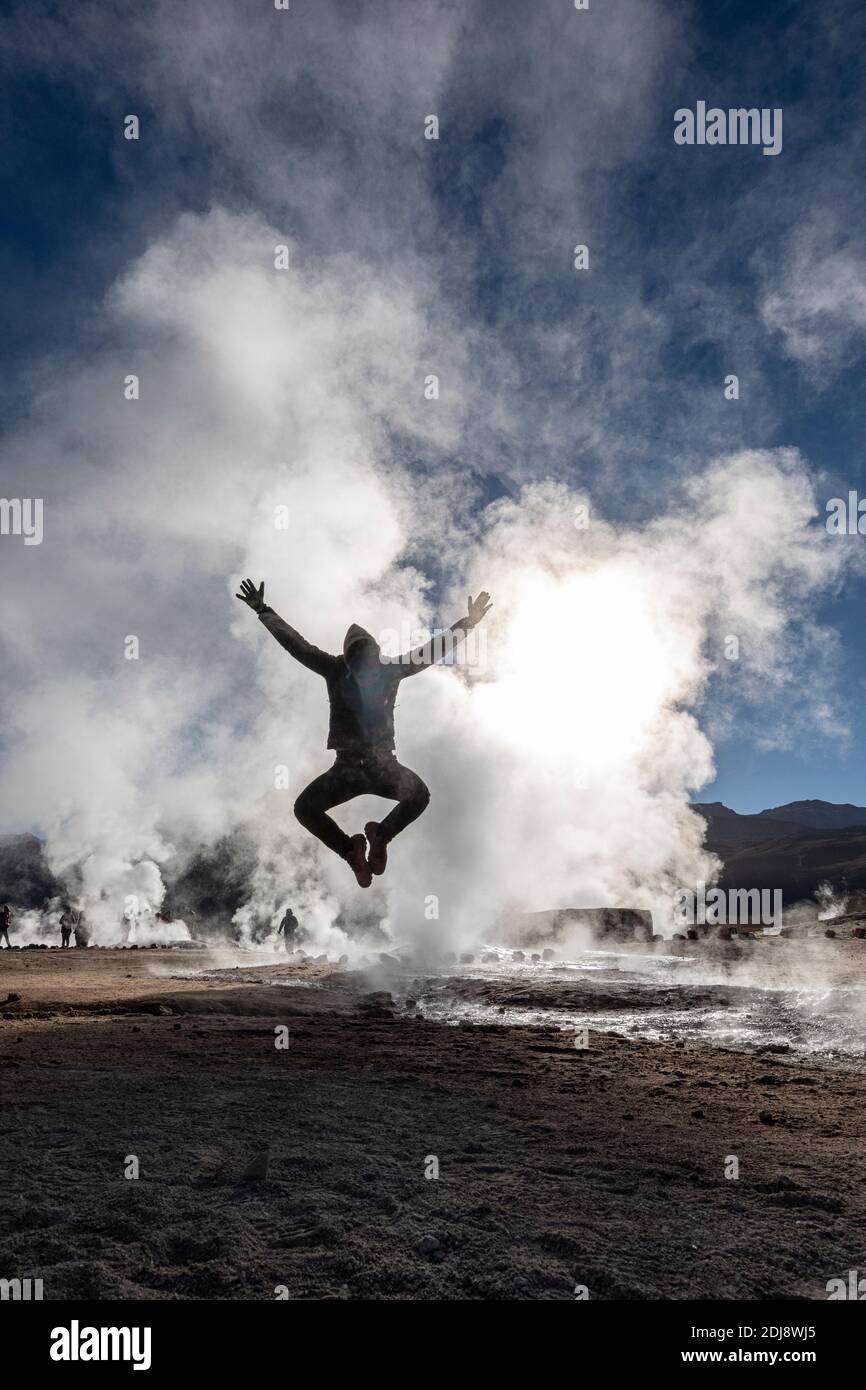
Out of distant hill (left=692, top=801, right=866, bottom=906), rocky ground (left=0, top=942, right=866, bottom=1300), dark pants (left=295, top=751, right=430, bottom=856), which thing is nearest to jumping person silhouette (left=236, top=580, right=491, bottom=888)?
dark pants (left=295, top=751, right=430, bottom=856)

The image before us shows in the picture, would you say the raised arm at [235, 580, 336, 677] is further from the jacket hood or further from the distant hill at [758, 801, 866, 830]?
the distant hill at [758, 801, 866, 830]

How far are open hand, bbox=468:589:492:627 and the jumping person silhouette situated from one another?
0.35 metres

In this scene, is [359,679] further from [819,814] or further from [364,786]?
[819,814]

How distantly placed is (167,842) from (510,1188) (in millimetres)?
61333

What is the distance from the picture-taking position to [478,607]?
6.00 metres

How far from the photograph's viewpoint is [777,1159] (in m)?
4.28

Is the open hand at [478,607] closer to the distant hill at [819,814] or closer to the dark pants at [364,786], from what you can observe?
the dark pants at [364,786]

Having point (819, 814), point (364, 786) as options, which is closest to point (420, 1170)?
point (364, 786)

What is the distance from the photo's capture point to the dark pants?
521 cm

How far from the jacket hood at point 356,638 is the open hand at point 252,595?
0.85m

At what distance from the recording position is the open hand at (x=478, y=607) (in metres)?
5.90

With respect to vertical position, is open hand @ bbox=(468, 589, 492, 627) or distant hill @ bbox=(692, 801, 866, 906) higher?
open hand @ bbox=(468, 589, 492, 627)
